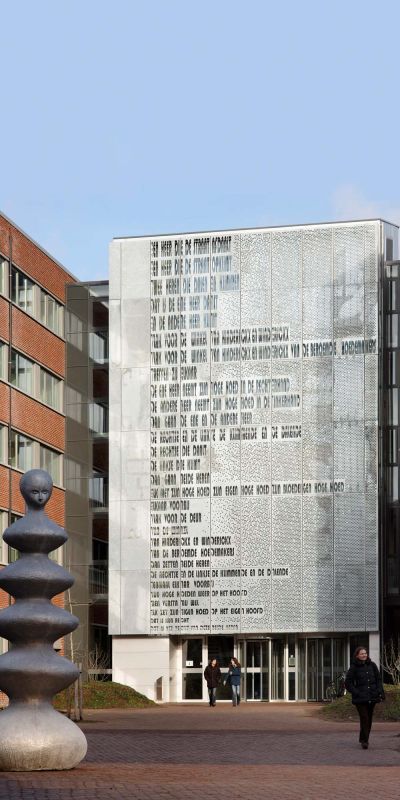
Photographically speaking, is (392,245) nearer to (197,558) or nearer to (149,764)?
(197,558)

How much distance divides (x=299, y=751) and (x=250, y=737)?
5.36 metres

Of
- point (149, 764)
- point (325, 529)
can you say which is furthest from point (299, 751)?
point (325, 529)

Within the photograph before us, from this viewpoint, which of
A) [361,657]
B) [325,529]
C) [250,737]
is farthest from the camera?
[325,529]

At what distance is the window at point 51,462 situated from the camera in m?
58.2

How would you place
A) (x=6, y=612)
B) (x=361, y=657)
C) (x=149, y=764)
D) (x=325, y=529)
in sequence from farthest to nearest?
1. (x=325, y=529)
2. (x=361, y=657)
3. (x=149, y=764)
4. (x=6, y=612)

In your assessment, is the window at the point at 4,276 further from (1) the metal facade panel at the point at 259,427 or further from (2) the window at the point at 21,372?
(1) the metal facade panel at the point at 259,427

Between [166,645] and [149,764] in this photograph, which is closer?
[149,764]

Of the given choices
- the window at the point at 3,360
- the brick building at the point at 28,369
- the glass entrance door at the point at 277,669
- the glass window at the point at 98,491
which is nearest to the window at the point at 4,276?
the brick building at the point at 28,369

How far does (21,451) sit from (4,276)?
651 cm

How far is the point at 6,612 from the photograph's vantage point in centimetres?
1908

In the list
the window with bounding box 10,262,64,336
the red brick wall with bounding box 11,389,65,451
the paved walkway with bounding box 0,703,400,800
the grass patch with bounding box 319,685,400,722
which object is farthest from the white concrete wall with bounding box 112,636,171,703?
the paved walkway with bounding box 0,703,400,800

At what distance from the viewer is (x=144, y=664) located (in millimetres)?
59594

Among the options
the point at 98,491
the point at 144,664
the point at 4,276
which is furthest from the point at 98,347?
the point at 144,664

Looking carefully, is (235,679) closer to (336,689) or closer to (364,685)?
(336,689)
